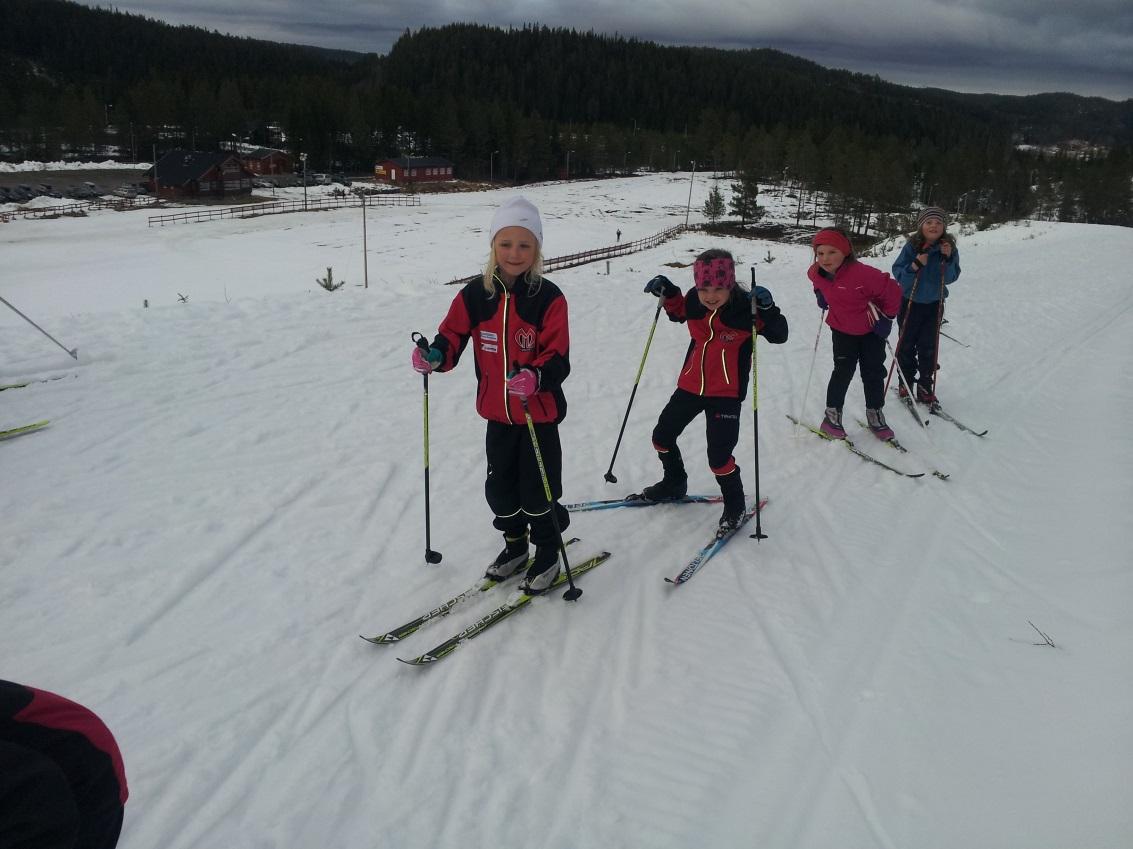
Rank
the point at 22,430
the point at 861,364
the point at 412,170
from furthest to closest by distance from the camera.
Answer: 1. the point at 412,170
2. the point at 861,364
3. the point at 22,430

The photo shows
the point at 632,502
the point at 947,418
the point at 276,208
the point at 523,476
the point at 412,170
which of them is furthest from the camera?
the point at 412,170

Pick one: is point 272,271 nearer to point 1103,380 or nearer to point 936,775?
point 1103,380

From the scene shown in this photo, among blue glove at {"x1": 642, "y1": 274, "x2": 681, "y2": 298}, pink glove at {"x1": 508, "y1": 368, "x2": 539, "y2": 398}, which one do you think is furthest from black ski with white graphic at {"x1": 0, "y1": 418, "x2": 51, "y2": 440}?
blue glove at {"x1": 642, "y1": 274, "x2": 681, "y2": 298}

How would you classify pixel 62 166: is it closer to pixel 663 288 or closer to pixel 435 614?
pixel 663 288

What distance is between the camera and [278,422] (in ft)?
19.9

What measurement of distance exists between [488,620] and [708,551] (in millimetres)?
1524

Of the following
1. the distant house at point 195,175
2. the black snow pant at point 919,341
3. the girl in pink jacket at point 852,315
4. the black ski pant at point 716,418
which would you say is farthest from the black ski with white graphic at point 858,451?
the distant house at point 195,175

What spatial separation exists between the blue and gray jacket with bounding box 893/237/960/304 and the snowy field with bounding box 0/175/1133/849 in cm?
140

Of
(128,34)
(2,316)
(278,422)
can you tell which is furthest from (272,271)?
(128,34)

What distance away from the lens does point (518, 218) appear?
11.4 feet

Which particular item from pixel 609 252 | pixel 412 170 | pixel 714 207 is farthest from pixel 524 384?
pixel 412 170

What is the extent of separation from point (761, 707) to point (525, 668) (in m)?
1.10

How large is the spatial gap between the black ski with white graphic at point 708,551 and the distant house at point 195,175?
55347 millimetres

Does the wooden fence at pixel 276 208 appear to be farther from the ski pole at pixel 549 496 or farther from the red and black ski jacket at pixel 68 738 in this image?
the red and black ski jacket at pixel 68 738
